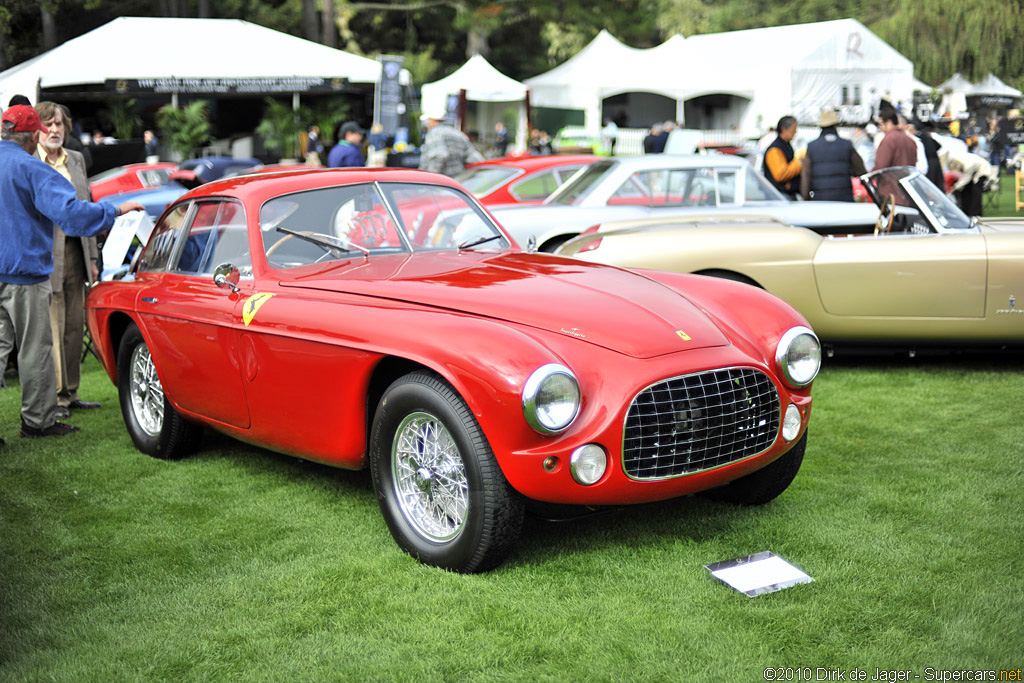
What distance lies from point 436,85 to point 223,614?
27.9 meters

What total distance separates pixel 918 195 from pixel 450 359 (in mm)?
4834

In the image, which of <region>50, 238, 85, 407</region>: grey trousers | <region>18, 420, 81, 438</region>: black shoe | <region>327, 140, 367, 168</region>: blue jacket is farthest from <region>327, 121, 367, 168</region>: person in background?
<region>18, 420, 81, 438</region>: black shoe

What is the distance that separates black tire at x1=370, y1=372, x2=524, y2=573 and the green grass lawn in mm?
128

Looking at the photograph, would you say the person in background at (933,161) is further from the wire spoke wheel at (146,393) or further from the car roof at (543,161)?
the wire spoke wheel at (146,393)

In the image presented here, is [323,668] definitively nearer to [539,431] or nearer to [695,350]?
[539,431]

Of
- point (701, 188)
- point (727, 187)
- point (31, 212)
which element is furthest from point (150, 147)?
point (31, 212)

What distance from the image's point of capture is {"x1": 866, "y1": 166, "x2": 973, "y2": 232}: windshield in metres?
6.85

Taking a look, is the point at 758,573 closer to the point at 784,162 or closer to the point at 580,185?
the point at 580,185

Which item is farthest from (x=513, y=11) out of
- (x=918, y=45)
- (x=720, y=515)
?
(x=720, y=515)

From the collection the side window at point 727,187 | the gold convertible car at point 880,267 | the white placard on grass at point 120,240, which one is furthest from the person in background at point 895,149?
the white placard on grass at point 120,240

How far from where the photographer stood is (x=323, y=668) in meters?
3.04

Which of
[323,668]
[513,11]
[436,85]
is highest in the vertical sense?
[513,11]

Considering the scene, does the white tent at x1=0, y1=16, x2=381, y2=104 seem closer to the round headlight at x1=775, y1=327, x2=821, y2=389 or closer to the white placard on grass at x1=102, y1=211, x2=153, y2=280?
the white placard on grass at x1=102, y1=211, x2=153, y2=280

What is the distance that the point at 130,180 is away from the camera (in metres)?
15.1
